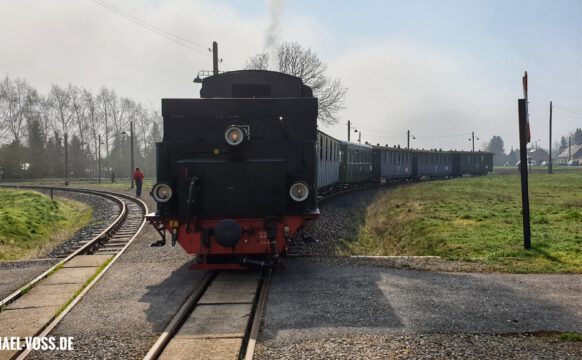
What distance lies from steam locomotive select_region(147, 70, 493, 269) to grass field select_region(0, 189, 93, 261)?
5799 millimetres

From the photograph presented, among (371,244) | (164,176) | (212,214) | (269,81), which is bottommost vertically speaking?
(371,244)

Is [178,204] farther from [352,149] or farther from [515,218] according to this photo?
[352,149]

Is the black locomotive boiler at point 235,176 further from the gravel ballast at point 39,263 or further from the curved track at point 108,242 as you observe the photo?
the gravel ballast at point 39,263

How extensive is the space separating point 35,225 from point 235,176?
1220 centimetres

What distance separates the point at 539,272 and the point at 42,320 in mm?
7760

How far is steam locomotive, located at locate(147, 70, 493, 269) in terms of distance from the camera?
7516 mm

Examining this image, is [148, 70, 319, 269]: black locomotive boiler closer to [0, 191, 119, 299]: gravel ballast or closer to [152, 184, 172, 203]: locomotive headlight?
[152, 184, 172, 203]: locomotive headlight

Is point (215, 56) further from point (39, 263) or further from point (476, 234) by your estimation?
point (39, 263)

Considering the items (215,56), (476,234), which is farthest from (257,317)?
(215,56)

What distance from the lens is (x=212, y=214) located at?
297 inches

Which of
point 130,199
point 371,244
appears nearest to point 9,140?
point 130,199

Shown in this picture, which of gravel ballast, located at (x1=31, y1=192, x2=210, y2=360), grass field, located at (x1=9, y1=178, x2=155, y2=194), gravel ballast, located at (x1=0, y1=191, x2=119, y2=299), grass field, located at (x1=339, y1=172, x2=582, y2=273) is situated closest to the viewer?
gravel ballast, located at (x1=31, y1=192, x2=210, y2=360)

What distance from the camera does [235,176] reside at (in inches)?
297

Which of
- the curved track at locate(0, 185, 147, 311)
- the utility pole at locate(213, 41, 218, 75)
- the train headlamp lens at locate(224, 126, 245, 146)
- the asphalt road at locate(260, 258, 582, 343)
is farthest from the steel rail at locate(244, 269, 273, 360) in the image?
the utility pole at locate(213, 41, 218, 75)
